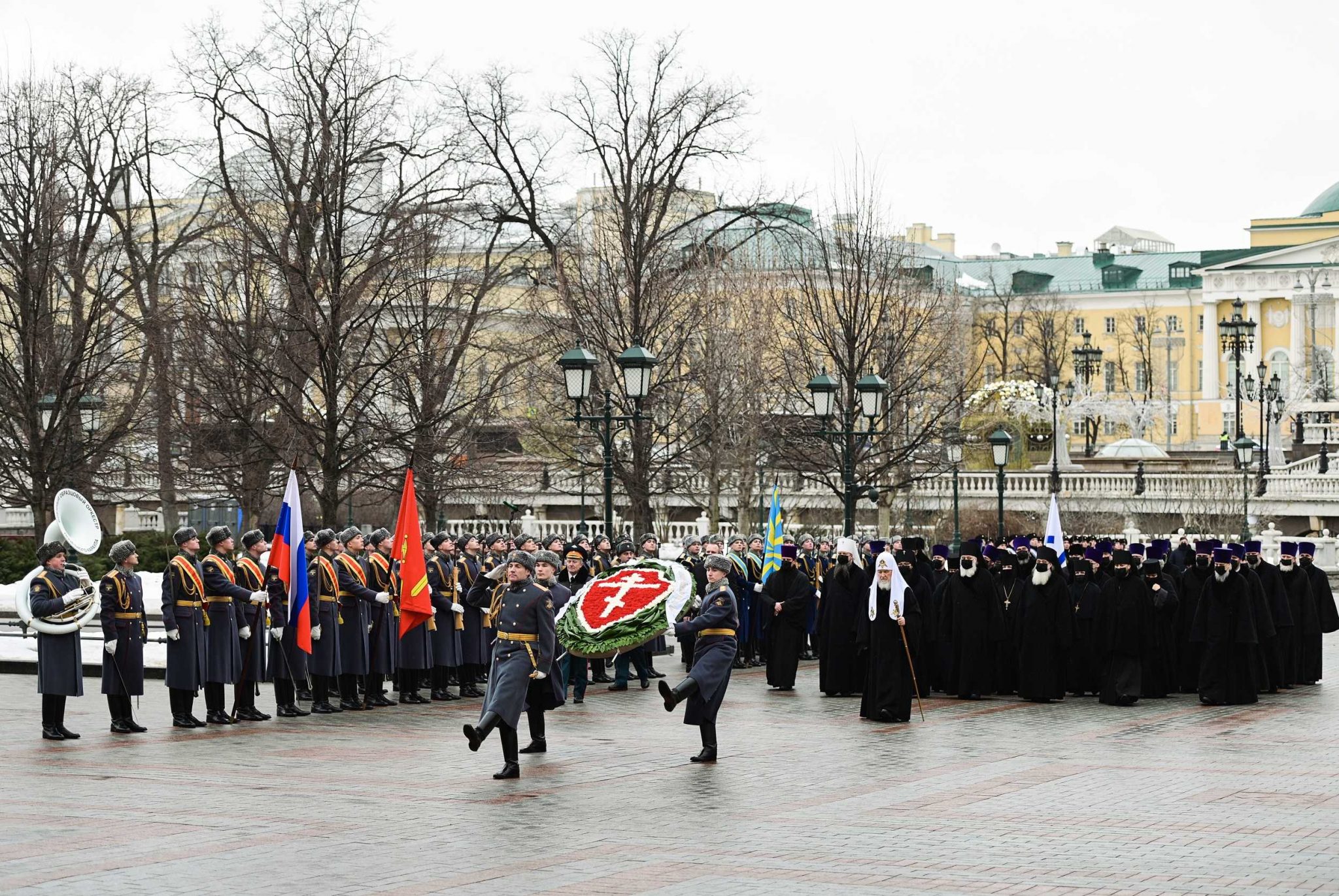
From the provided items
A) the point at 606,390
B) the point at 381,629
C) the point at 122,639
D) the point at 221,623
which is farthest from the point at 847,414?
the point at 122,639

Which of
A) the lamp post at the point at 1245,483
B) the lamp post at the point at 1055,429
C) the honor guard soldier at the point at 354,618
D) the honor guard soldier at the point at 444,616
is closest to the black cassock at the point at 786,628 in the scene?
the honor guard soldier at the point at 444,616

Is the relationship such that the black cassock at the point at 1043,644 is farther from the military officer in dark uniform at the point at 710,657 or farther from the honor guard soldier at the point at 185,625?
the honor guard soldier at the point at 185,625

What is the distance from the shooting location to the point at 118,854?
11.5 metres

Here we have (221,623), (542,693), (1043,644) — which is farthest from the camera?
(1043,644)

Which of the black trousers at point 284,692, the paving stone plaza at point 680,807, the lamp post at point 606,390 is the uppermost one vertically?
the lamp post at point 606,390

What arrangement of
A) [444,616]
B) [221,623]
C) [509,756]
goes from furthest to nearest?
[444,616] < [221,623] < [509,756]

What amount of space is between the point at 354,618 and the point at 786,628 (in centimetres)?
555

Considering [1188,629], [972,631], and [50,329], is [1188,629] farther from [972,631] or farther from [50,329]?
[50,329]

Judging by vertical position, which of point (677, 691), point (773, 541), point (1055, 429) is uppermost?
point (1055, 429)

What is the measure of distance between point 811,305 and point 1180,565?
14050 millimetres

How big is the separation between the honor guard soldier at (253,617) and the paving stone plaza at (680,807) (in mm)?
441

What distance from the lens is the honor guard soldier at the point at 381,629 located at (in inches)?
808

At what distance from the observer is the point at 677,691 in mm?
15680

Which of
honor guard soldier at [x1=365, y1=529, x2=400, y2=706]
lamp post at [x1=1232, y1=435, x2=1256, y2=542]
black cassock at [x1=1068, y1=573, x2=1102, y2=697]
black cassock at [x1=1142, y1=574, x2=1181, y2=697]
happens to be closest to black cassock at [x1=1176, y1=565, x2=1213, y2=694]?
black cassock at [x1=1142, y1=574, x2=1181, y2=697]
